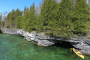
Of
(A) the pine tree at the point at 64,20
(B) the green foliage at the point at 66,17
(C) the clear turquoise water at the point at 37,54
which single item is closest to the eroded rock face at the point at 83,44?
(C) the clear turquoise water at the point at 37,54

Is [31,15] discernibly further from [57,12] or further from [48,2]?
[57,12]

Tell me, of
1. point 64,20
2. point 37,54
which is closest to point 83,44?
point 64,20

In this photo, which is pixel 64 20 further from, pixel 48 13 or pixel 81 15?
pixel 48 13

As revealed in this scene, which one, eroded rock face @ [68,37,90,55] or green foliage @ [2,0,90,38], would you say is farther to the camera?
green foliage @ [2,0,90,38]

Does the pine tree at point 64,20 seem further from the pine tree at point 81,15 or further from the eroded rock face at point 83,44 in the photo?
the eroded rock face at point 83,44

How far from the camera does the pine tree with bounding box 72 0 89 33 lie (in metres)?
13.1

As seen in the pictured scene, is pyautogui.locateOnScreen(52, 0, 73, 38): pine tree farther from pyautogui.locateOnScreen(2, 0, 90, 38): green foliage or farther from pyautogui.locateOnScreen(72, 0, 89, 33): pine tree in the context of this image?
pyautogui.locateOnScreen(72, 0, 89, 33): pine tree

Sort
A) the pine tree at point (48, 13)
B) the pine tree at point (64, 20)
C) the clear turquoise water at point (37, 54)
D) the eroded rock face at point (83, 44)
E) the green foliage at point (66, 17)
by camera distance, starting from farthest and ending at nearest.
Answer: the pine tree at point (48, 13)
the pine tree at point (64, 20)
the green foliage at point (66, 17)
the eroded rock face at point (83, 44)
the clear turquoise water at point (37, 54)

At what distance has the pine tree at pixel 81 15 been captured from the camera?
13102mm

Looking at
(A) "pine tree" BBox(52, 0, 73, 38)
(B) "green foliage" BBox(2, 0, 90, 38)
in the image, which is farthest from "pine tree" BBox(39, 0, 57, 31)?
(A) "pine tree" BBox(52, 0, 73, 38)

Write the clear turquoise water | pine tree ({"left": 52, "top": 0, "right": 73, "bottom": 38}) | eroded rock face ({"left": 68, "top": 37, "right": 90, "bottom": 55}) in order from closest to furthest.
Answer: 1. the clear turquoise water
2. eroded rock face ({"left": 68, "top": 37, "right": 90, "bottom": 55})
3. pine tree ({"left": 52, "top": 0, "right": 73, "bottom": 38})

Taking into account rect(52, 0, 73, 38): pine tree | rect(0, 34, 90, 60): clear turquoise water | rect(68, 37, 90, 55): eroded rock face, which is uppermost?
rect(52, 0, 73, 38): pine tree

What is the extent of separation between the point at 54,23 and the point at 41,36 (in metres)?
4.91

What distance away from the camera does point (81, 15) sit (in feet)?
43.5
